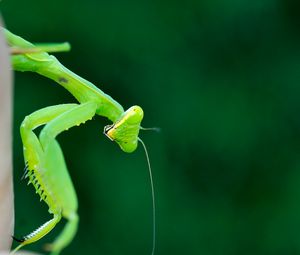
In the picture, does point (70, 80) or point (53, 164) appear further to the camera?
point (70, 80)

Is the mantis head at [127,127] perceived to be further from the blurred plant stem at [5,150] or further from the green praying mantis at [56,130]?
the blurred plant stem at [5,150]

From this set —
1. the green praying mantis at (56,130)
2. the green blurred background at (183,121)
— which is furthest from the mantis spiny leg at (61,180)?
the green blurred background at (183,121)

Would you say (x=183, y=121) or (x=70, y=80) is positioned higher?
(x=70, y=80)

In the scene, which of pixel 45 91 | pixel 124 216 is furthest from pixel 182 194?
pixel 45 91

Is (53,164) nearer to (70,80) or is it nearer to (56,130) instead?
(56,130)

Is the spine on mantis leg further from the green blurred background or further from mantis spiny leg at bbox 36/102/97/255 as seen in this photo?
the green blurred background

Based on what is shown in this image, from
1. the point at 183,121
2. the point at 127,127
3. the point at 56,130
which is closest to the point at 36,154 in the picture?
the point at 56,130

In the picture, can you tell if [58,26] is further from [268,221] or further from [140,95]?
[268,221]
